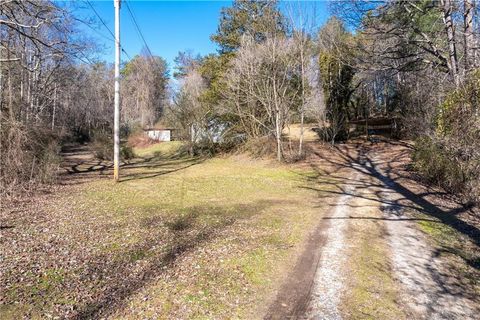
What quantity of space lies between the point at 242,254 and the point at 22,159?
834cm

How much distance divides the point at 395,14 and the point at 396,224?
8791 millimetres

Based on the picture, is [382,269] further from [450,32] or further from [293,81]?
[293,81]

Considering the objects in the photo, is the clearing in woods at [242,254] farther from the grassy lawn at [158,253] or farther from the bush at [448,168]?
the bush at [448,168]

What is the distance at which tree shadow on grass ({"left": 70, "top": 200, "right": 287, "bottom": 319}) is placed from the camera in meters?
4.06

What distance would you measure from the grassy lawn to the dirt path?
18.2 inches

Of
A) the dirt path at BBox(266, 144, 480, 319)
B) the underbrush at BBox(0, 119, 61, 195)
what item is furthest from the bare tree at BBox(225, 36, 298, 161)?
the underbrush at BBox(0, 119, 61, 195)

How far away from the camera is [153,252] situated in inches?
220

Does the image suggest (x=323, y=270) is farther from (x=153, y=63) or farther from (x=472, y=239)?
(x=153, y=63)

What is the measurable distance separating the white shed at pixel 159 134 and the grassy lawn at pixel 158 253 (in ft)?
79.6

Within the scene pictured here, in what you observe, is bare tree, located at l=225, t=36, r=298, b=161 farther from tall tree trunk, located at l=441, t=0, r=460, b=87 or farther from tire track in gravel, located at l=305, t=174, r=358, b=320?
tire track in gravel, located at l=305, t=174, r=358, b=320

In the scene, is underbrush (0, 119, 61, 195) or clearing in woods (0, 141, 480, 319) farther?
underbrush (0, 119, 61, 195)

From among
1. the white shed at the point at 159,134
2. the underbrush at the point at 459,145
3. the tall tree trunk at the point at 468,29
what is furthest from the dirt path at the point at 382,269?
the white shed at the point at 159,134

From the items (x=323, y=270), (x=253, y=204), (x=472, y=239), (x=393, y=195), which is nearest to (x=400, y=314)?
(x=323, y=270)

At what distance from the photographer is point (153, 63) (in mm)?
53906
